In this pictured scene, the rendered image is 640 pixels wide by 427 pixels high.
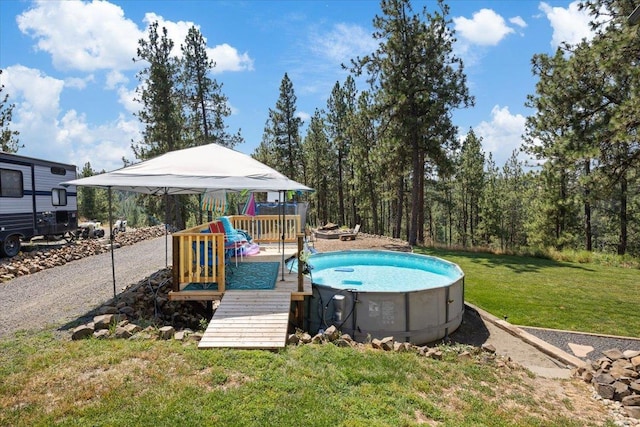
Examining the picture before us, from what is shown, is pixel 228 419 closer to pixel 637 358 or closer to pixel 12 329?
pixel 12 329

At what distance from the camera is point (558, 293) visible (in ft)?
31.3

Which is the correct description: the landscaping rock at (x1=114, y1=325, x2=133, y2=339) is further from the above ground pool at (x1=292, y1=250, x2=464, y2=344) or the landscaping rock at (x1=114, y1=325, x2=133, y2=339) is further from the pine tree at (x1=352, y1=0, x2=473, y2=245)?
the pine tree at (x1=352, y1=0, x2=473, y2=245)

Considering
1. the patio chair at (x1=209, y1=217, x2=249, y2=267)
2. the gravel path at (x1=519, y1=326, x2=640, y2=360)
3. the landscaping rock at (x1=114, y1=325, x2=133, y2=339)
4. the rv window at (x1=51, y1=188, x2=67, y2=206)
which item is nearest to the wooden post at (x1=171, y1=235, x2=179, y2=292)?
the landscaping rock at (x1=114, y1=325, x2=133, y2=339)

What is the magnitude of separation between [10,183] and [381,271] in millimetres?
12320

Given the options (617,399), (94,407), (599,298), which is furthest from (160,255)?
(599,298)

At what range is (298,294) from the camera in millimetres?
6469

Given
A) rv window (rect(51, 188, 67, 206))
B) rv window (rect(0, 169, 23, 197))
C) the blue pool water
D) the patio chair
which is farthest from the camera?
rv window (rect(51, 188, 67, 206))

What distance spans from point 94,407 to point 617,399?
234 inches

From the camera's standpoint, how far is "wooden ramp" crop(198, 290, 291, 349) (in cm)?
475

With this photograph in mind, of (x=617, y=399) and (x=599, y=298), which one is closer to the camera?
(x=617, y=399)

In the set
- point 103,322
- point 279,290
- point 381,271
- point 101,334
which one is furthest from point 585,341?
point 103,322

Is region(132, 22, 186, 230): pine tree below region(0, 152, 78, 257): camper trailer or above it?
above

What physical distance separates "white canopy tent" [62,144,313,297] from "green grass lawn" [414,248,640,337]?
615cm

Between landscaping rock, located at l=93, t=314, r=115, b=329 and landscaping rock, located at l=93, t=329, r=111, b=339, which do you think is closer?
landscaping rock, located at l=93, t=329, r=111, b=339
